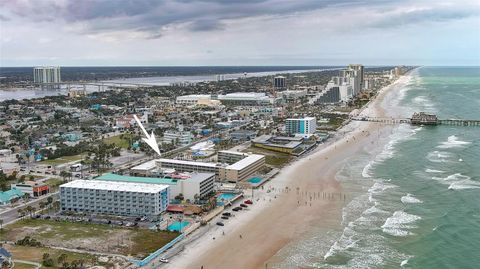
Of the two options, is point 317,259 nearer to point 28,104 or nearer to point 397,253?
point 397,253

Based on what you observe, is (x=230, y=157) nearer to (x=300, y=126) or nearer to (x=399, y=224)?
(x=399, y=224)

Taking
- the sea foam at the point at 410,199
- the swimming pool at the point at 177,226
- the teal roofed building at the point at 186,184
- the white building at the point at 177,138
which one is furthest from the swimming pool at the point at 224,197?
the white building at the point at 177,138

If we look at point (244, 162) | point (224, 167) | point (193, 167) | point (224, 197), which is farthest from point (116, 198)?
point (244, 162)

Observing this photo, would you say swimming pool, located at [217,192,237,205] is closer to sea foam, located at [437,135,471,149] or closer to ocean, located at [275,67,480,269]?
ocean, located at [275,67,480,269]

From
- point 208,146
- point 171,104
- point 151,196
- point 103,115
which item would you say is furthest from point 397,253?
point 171,104

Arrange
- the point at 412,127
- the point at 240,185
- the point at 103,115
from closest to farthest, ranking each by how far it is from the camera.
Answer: the point at 240,185 < the point at 412,127 < the point at 103,115

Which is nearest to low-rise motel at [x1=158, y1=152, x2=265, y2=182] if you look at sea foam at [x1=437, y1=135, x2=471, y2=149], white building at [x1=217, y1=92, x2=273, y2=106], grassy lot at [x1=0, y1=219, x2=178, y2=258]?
grassy lot at [x1=0, y1=219, x2=178, y2=258]
